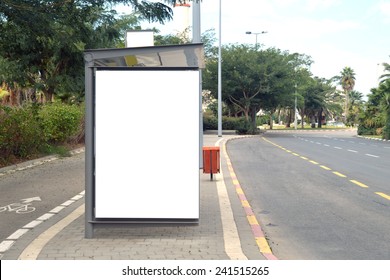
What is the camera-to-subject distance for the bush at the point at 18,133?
16.0 m

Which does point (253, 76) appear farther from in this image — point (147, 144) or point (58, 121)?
point (147, 144)

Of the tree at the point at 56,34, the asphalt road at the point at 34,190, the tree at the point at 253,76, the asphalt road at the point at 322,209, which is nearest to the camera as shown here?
the asphalt road at the point at 322,209

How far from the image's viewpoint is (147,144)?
21.0ft

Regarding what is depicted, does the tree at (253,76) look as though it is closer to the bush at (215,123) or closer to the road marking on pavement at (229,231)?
the bush at (215,123)

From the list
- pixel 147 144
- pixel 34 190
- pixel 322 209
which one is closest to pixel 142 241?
pixel 147 144

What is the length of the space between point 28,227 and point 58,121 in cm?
1445

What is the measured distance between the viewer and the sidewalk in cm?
568

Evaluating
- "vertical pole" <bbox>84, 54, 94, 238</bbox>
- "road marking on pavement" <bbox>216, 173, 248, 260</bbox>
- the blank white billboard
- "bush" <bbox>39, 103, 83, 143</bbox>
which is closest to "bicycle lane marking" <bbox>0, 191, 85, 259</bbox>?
"vertical pole" <bbox>84, 54, 94, 238</bbox>

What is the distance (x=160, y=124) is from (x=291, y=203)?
4.55 m

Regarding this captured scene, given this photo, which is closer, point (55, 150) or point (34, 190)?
point (34, 190)

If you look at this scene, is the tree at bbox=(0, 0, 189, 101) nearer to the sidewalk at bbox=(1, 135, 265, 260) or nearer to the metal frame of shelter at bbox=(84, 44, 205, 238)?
the metal frame of shelter at bbox=(84, 44, 205, 238)

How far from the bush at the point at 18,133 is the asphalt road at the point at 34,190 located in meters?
0.80

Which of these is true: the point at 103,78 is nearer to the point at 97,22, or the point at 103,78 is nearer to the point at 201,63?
the point at 201,63

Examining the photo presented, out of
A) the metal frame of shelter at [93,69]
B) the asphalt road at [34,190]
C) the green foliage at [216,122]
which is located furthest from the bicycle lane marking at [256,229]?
the green foliage at [216,122]
